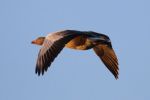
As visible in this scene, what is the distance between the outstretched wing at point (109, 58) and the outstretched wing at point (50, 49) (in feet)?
7.57

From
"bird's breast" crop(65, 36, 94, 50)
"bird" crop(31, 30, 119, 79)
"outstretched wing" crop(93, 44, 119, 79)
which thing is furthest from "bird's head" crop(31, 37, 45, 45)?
"outstretched wing" crop(93, 44, 119, 79)

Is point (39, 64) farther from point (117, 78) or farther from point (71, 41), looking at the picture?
point (117, 78)

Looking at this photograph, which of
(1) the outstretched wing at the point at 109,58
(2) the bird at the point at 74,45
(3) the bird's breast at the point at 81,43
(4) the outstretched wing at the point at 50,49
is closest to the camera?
(4) the outstretched wing at the point at 50,49

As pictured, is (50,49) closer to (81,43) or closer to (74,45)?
(74,45)

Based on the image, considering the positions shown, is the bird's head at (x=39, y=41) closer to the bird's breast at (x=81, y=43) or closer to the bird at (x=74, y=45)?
the bird at (x=74, y=45)

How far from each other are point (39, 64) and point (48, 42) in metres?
0.84

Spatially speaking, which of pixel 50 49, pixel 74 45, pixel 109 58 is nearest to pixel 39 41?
pixel 74 45

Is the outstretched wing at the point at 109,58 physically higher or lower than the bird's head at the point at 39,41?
lower

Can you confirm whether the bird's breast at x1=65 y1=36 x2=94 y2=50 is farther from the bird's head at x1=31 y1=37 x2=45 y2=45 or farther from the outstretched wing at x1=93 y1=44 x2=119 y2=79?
the outstretched wing at x1=93 y1=44 x2=119 y2=79

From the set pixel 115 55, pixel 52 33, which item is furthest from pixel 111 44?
pixel 52 33

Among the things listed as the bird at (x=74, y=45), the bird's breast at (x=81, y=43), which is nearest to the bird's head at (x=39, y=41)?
the bird at (x=74, y=45)

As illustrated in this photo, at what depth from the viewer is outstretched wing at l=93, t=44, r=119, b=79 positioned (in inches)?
963

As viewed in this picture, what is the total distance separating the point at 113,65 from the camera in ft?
80.3

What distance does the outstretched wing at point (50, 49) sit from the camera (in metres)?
21.2
